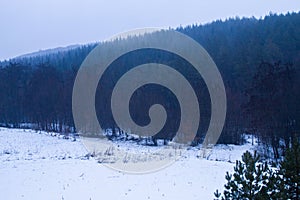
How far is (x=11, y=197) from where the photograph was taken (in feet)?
35.9

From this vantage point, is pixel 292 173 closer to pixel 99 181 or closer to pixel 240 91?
pixel 99 181

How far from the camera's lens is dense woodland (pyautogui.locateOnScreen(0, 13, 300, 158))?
88.6 ft

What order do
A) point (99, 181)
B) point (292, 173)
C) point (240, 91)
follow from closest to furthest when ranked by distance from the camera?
point (292, 173) → point (99, 181) → point (240, 91)

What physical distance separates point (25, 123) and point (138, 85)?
1837 centimetres

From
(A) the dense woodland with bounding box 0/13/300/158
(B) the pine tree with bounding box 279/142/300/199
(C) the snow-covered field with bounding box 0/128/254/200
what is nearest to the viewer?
(B) the pine tree with bounding box 279/142/300/199

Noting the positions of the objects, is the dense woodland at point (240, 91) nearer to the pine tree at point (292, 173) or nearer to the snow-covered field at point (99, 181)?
the snow-covered field at point (99, 181)

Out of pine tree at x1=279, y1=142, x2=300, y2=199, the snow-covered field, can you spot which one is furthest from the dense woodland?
pine tree at x1=279, y1=142, x2=300, y2=199

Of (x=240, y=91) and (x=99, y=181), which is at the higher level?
(x=240, y=91)

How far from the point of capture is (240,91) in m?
43.8

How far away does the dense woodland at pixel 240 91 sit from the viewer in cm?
2702

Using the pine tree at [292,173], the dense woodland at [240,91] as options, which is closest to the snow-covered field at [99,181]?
the pine tree at [292,173]

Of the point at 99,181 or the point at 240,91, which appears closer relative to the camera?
the point at 99,181

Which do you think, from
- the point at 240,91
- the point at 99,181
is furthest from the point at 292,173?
the point at 240,91

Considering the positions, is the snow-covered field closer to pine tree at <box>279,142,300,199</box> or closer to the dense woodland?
pine tree at <box>279,142,300,199</box>
